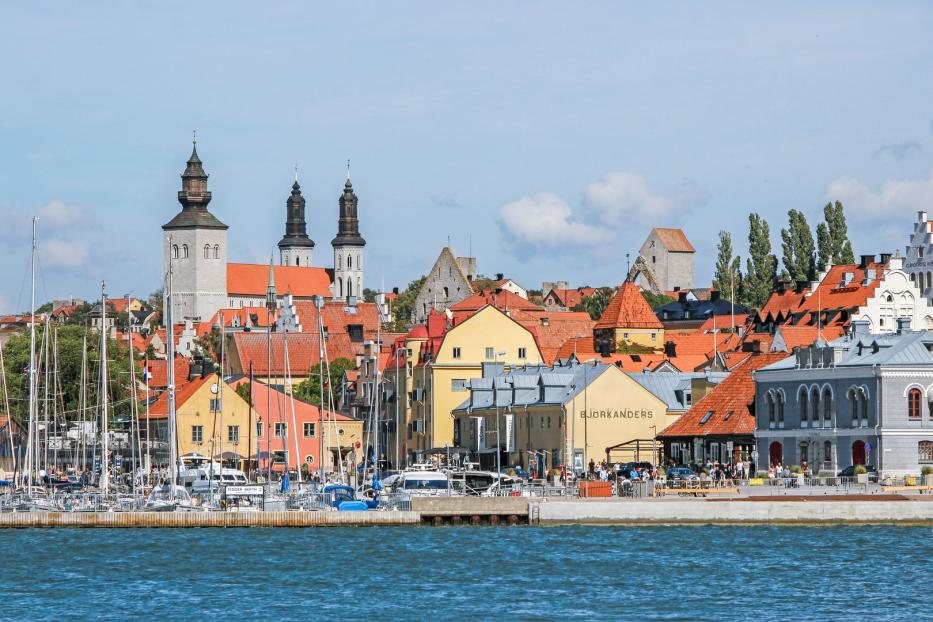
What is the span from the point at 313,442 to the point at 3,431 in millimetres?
24028

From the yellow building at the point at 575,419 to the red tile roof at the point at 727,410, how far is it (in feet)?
12.4

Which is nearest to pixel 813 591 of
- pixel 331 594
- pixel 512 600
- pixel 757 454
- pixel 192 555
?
pixel 512 600

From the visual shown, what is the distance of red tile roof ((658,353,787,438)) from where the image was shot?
102m

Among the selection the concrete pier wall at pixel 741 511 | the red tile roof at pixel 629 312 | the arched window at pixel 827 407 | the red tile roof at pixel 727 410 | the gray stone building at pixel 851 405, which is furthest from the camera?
the red tile roof at pixel 629 312

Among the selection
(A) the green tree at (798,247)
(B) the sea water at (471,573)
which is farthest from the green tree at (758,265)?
(B) the sea water at (471,573)

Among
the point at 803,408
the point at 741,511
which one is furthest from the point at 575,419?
the point at 741,511

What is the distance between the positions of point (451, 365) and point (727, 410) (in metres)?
27.8

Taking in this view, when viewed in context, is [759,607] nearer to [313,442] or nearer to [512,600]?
[512,600]

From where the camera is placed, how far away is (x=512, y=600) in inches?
2456

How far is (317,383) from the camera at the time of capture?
152 metres

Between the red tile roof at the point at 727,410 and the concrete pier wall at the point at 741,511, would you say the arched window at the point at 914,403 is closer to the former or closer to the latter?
the red tile roof at the point at 727,410

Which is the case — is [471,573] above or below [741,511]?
below

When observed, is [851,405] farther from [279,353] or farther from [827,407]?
[279,353]

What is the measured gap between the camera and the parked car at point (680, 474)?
89.0 m
